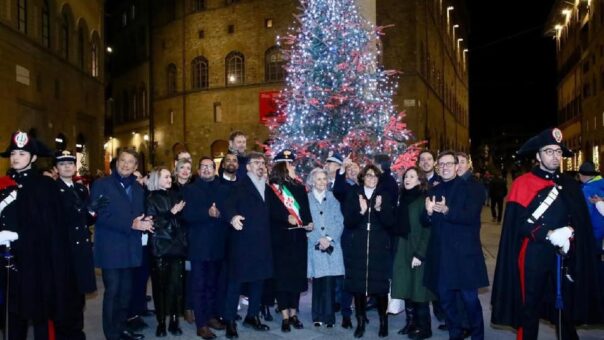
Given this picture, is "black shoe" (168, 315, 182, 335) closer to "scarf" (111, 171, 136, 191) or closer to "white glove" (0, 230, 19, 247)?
"scarf" (111, 171, 136, 191)

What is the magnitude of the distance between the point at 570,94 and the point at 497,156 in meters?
22.3

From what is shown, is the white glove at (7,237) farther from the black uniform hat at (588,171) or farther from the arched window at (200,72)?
the arched window at (200,72)

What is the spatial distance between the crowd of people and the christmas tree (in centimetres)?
618

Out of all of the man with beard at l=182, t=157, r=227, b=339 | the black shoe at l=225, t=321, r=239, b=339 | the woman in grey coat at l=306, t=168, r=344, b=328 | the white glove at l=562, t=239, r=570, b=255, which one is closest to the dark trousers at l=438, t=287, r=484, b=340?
the white glove at l=562, t=239, r=570, b=255

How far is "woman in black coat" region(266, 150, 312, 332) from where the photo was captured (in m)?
7.39

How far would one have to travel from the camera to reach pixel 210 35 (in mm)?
41719

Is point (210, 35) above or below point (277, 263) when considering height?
above

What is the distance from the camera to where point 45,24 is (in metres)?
26.0

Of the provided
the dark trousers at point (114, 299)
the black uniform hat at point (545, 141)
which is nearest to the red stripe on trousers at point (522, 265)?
the black uniform hat at point (545, 141)

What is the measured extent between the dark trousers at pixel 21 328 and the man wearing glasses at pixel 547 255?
4441 mm

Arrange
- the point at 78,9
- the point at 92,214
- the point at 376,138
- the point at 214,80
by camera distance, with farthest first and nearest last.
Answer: the point at 214,80 → the point at 78,9 → the point at 376,138 → the point at 92,214

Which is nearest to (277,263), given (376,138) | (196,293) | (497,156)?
(196,293)

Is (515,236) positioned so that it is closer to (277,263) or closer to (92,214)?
(277,263)

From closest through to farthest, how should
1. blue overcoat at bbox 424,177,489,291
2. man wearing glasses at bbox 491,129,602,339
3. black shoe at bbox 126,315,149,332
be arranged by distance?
man wearing glasses at bbox 491,129,602,339 < blue overcoat at bbox 424,177,489,291 < black shoe at bbox 126,315,149,332
